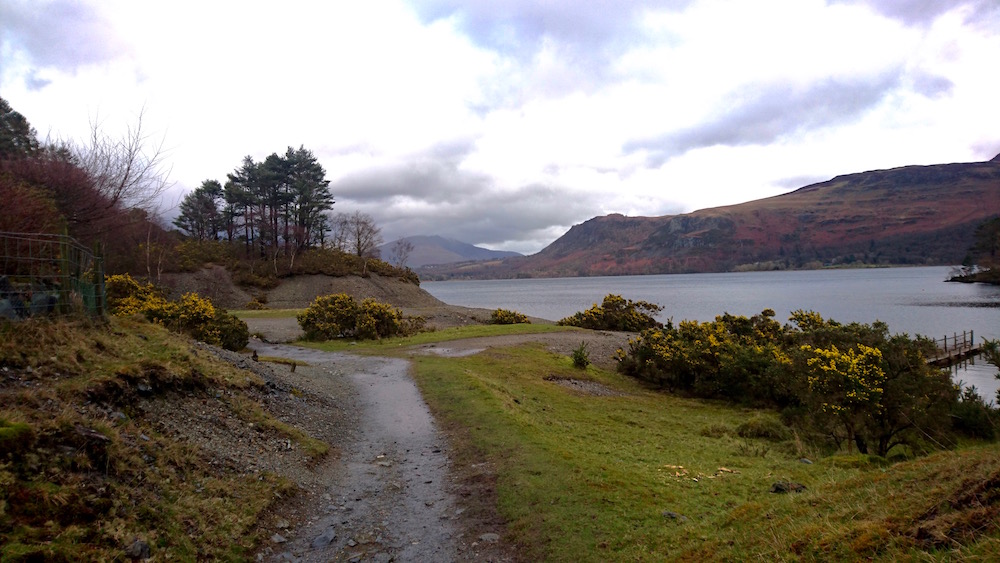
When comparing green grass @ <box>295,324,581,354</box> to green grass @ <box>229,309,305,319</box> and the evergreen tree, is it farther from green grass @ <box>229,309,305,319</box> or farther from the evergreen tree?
the evergreen tree

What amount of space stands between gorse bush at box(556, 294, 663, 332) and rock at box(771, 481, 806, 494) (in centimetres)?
2901

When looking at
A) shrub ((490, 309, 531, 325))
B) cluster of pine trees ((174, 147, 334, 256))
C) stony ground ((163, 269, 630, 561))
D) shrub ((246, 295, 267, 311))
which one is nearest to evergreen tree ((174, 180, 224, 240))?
cluster of pine trees ((174, 147, 334, 256))

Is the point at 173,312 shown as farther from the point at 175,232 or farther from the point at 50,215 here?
the point at 175,232

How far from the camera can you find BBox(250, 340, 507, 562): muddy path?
19.0 feet

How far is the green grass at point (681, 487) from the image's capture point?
11.8 feet

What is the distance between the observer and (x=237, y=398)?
9766mm

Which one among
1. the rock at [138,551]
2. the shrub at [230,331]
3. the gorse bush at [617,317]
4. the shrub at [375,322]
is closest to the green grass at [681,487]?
the rock at [138,551]

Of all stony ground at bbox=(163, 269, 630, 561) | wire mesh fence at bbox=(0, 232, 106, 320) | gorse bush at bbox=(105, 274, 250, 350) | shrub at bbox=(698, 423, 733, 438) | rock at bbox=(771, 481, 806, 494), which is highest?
wire mesh fence at bbox=(0, 232, 106, 320)

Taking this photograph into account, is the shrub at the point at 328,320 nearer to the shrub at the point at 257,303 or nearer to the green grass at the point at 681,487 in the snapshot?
the green grass at the point at 681,487

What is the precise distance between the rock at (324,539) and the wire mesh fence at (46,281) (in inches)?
216

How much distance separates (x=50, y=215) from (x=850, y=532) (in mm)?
15662

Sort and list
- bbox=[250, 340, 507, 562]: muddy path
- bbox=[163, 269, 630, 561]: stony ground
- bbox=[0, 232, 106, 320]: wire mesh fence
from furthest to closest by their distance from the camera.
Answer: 1. bbox=[0, 232, 106, 320]: wire mesh fence
2. bbox=[163, 269, 630, 561]: stony ground
3. bbox=[250, 340, 507, 562]: muddy path

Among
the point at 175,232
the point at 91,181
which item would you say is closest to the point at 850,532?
the point at 91,181

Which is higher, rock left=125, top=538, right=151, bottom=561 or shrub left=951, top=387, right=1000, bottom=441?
rock left=125, top=538, right=151, bottom=561
